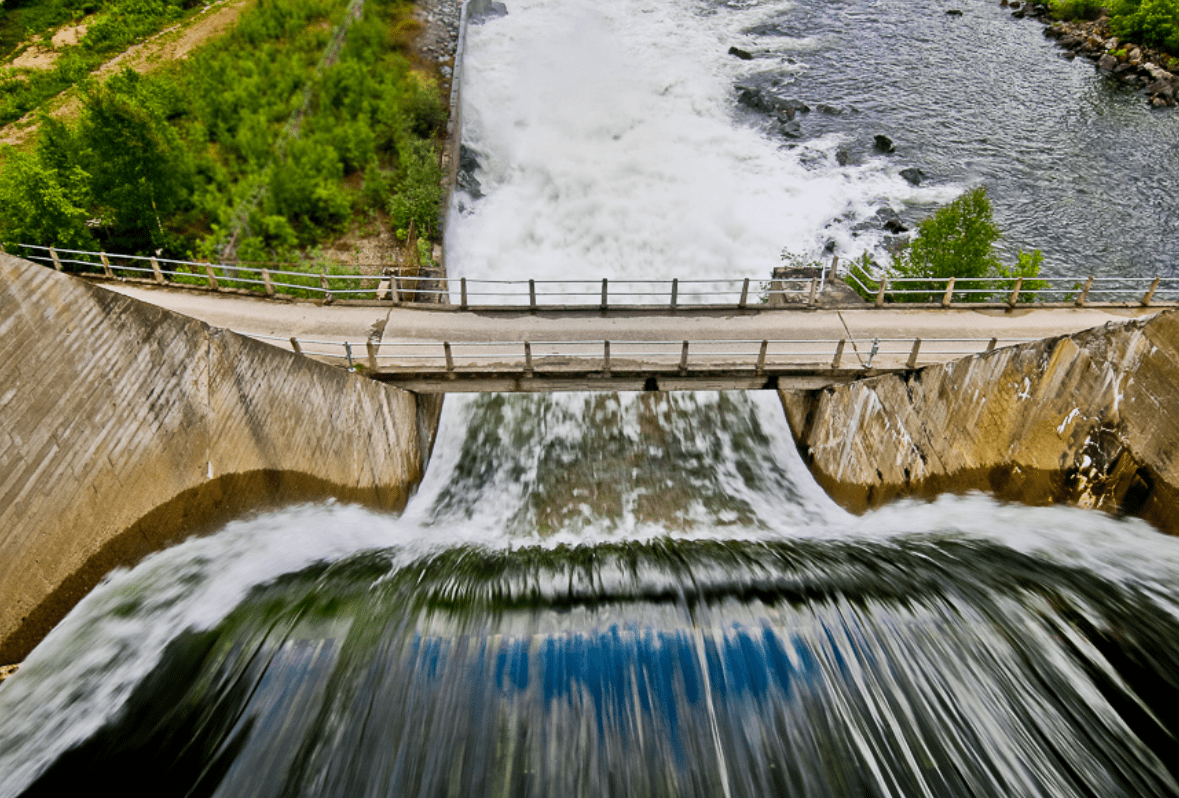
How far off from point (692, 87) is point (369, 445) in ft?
103

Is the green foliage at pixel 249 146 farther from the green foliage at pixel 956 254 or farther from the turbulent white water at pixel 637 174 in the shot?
the green foliage at pixel 956 254

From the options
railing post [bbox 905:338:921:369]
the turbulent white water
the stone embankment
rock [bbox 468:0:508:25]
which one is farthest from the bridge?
rock [bbox 468:0:508:25]

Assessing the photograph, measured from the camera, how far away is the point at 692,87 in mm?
37031

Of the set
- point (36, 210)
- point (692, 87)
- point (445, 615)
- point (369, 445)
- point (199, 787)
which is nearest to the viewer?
point (199, 787)

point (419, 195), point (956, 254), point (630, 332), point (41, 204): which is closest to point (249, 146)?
point (419, 195)

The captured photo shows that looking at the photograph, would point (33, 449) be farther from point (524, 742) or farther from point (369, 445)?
point (524, 742)

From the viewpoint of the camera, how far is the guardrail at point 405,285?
15635 mm

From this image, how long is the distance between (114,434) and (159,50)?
35585 mm

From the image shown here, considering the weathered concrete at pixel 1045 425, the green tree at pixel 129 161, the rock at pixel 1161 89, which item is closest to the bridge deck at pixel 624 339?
the weathered concrete at pixel 1045 425

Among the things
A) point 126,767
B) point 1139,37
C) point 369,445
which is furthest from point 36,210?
point 1139,37

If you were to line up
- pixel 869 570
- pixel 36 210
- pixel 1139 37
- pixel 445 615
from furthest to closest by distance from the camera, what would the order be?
1. pixel 1139 37
2. pixel 36 210
3. pixel 869 570
4. pixel 445 615

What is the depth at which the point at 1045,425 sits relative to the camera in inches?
445

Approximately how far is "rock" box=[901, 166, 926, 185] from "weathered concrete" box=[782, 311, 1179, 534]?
65.0 ft

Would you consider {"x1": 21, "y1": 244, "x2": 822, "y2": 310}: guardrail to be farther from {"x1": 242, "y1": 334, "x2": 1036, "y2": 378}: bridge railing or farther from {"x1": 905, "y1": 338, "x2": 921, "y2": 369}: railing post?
{"x1": 905, "y1": 338, "x2": 921, "y2": 369}: railing post
